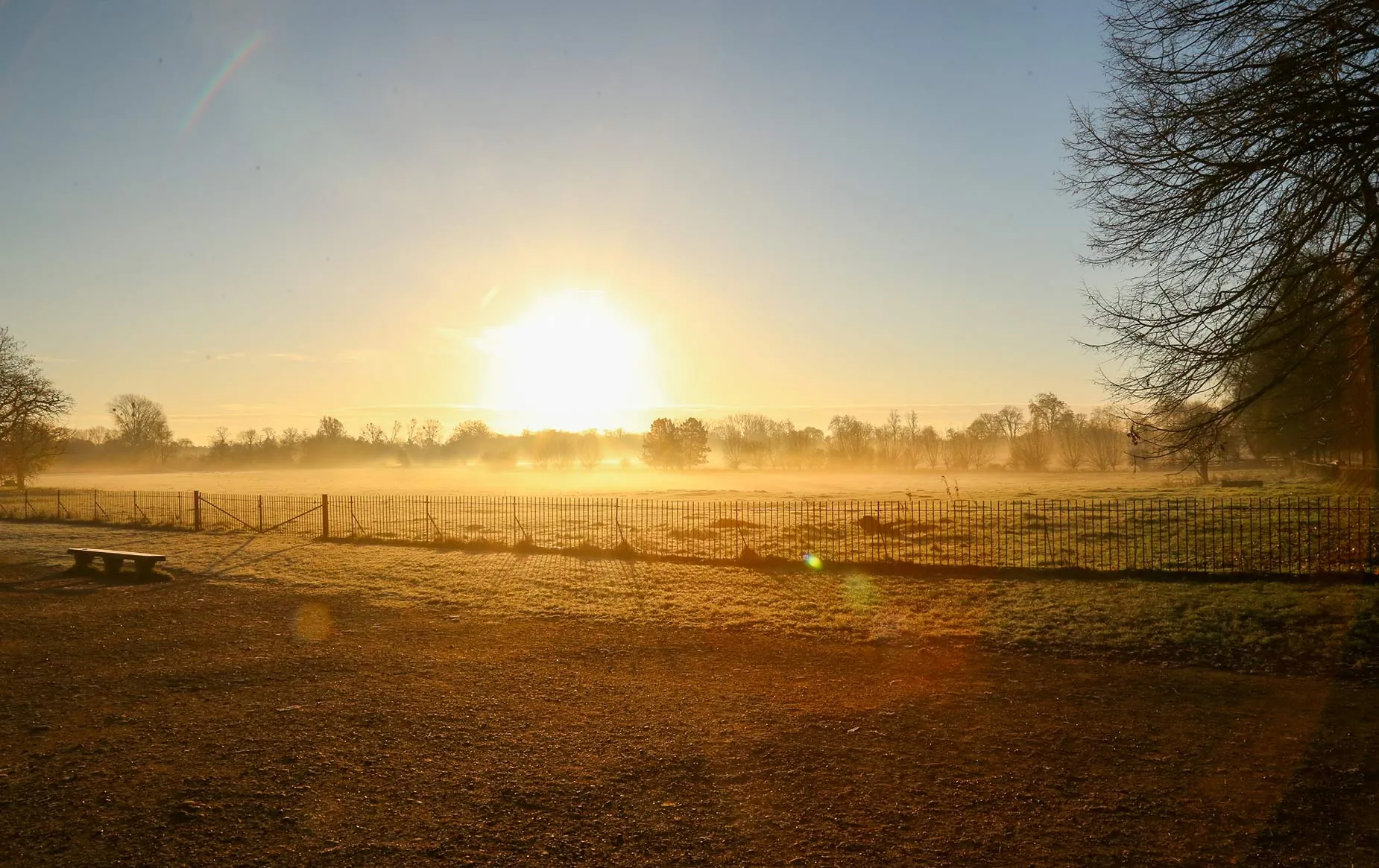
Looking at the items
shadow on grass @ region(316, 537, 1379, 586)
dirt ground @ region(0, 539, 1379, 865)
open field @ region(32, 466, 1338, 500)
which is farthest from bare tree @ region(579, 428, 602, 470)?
dirt ground @ region(0, 539, 1379, 865)

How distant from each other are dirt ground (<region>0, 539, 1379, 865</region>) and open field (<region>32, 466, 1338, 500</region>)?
25364mm

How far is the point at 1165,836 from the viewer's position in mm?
4980

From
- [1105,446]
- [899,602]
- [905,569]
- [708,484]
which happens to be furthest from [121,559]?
[1105,446]

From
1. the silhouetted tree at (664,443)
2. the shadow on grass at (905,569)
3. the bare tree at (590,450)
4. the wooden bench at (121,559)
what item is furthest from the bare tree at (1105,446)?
the wooden bench at (121,559)

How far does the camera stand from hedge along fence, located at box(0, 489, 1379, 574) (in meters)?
15.8

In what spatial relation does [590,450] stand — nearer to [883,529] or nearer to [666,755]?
[883,529]

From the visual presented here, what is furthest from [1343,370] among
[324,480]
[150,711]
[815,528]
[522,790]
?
[324,480]

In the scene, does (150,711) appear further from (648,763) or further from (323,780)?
(648,763)

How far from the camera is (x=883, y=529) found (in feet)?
79.4

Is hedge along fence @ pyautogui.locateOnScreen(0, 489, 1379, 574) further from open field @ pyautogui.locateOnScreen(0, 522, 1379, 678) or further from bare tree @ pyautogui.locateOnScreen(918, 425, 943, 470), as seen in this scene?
bare tree @ pyautogui.locateOnScreen(918, 425, 943, 470)

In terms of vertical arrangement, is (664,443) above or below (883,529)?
above

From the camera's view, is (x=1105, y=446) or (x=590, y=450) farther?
(x=590, y=450)

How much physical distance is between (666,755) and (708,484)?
56580 millimetres

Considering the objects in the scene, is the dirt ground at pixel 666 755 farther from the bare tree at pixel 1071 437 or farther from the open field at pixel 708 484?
the bare tree at pixel 1071 437
